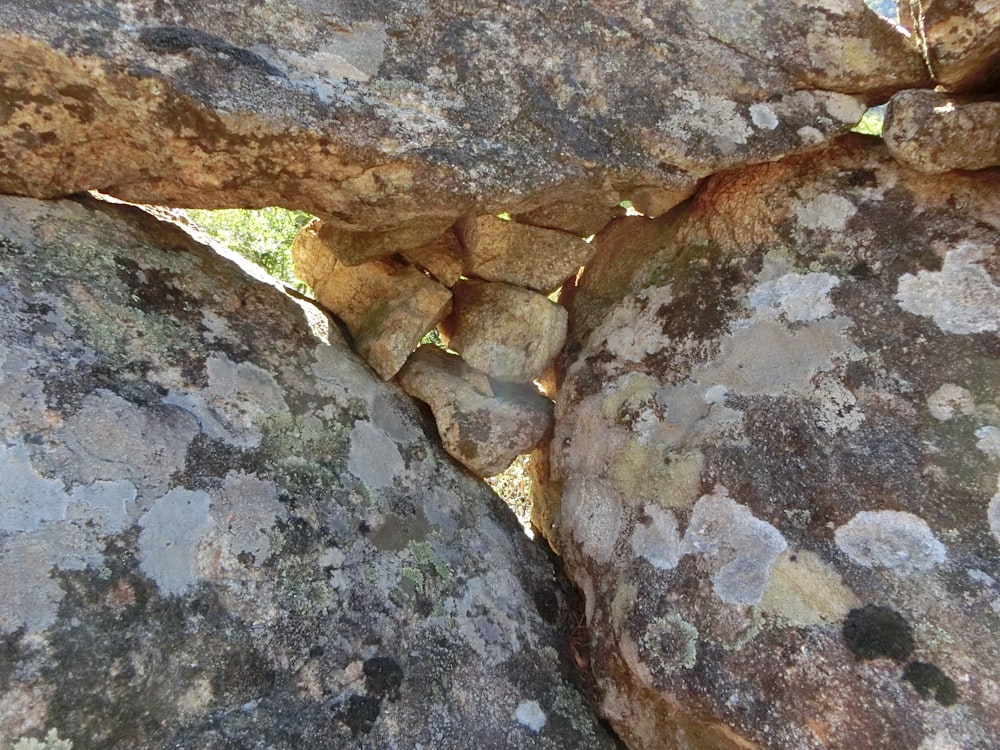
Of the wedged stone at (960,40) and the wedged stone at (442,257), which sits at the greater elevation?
the wedged stone at (960,40)

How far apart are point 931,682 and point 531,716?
1070mm

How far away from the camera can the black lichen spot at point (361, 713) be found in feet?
6.08

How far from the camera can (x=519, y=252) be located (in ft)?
8.60

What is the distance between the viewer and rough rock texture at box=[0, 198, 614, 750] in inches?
63.3

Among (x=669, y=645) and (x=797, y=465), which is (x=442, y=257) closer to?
(x=797, y=465)

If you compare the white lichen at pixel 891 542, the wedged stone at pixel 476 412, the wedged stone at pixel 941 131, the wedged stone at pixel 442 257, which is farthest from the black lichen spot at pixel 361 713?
the wedged stone at pixel 941 131

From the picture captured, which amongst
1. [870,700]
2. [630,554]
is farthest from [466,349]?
[870,700]

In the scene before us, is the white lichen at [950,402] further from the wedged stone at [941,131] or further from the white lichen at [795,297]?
the wedged stone at [941,131]

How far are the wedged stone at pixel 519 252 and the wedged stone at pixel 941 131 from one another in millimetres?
1075

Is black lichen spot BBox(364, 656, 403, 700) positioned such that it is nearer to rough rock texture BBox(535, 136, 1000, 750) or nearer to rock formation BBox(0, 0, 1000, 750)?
rock formation BBox(0, 0, 1000, 750)

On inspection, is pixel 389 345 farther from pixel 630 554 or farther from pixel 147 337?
pixel 630 554

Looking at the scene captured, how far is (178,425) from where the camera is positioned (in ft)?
6.28

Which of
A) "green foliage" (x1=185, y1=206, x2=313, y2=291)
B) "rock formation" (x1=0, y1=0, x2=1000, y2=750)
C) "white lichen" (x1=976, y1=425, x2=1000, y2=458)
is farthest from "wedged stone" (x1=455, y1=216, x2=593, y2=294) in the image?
"green foliage" (x1=185, y1=206, x2=313, y2=291)

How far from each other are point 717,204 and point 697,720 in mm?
1705
